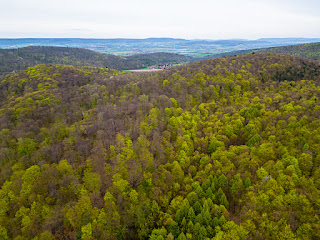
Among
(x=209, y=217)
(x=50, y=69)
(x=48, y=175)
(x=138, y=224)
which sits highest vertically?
(x=50, y=69)

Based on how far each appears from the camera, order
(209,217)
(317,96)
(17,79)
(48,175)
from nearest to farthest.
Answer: (209,217)
(48,175)
(317,96)
(17,79)

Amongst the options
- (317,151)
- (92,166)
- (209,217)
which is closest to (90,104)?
(92,166)

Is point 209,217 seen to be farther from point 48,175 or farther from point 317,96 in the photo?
point 317,96

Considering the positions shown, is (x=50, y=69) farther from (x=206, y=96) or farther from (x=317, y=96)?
(x=317, y=96)

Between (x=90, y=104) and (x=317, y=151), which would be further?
(x=90, y=104)

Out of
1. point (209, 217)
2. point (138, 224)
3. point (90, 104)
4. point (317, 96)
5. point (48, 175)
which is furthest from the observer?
point (90, 104)

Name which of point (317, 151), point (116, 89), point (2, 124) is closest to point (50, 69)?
point (116, 89)

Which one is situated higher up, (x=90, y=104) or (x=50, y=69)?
(x=50, y=69)
